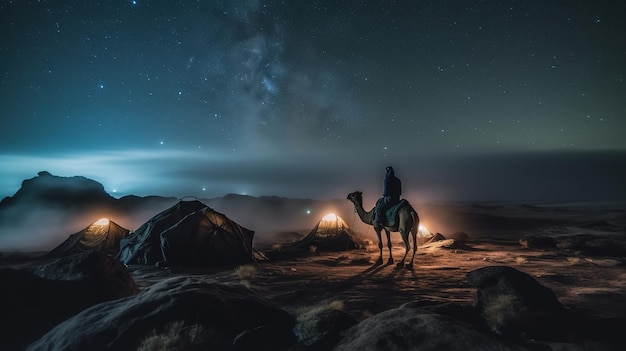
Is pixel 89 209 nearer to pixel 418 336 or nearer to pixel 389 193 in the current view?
pixel 389 193

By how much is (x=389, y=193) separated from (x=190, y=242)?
30.5 ft

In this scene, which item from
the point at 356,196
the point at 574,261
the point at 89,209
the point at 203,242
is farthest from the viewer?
the point at 89,209

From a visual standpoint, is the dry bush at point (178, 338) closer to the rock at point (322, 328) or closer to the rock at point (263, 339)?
the rock at point (263, 339)

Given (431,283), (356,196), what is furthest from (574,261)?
(356,196)

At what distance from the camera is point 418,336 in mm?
4168

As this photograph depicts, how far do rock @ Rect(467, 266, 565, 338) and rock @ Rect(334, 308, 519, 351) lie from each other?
34.3 inches

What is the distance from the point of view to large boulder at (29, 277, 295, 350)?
4605mm

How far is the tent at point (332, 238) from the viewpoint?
71.7 feet

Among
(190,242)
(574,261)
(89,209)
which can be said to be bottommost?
(574,261)

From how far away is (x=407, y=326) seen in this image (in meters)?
4.39

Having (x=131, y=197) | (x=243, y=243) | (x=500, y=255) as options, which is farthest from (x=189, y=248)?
(x=131, y=197)

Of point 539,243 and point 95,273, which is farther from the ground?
point 95,273

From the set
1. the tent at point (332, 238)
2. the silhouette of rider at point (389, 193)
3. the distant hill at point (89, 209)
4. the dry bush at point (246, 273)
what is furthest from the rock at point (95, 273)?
the distant hill at point (89, 209)

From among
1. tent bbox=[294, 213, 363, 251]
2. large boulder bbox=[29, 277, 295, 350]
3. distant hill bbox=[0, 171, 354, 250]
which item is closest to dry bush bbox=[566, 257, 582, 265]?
tent bbox=[294, 213, 363, 251]
